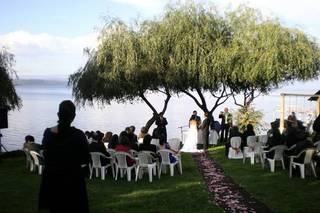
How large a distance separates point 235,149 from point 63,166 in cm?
1434

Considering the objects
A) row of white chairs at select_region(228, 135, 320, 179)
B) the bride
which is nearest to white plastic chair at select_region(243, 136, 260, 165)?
row of white chairs at select_region(228, 135, 320, 179)

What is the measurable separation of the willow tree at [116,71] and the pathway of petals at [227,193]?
344 inches

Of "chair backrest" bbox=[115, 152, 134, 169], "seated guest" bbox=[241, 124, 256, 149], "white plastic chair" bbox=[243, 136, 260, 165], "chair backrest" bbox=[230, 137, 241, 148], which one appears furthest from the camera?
"chair backrest" bbox=[230, 137, 241, 148]

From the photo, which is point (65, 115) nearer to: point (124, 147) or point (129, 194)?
point (129, 194)

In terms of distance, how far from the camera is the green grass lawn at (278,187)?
989cm

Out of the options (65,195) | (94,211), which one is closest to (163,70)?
(94,211)

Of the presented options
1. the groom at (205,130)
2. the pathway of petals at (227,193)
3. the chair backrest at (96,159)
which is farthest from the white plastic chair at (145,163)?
the groom at (205,130)

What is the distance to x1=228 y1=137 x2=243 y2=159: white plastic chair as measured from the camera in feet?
61.4

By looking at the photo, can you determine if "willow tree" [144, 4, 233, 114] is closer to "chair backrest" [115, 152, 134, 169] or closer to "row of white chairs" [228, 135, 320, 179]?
"row of white chairs" [228, 135, 320, 179]

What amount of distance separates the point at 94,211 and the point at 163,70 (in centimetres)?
1563

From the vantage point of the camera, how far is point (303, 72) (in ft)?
81.9

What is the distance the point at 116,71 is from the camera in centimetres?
2405

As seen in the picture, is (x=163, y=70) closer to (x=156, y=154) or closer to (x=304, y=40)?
(x=304, y=40)

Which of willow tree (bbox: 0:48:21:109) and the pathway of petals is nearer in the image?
the pathway of petals
